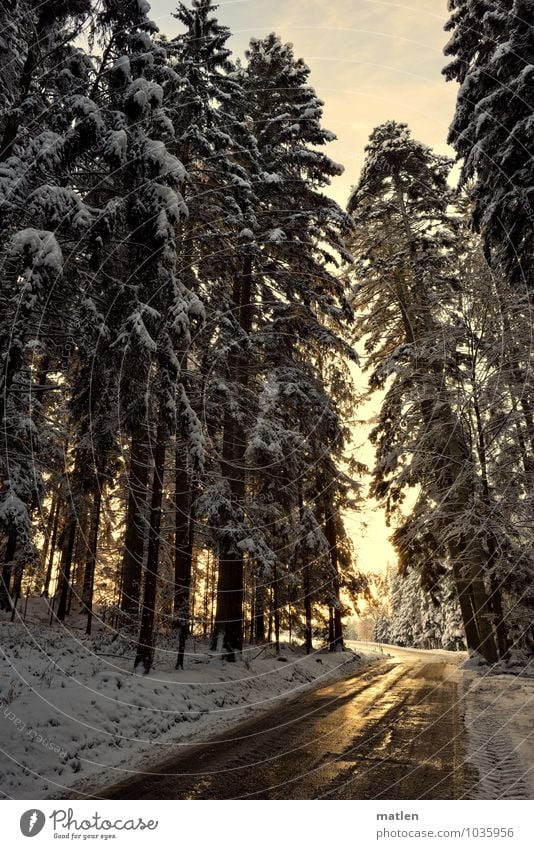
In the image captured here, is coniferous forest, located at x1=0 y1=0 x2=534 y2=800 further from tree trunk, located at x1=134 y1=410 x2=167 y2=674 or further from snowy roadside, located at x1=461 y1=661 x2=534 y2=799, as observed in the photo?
snowy roadside, located at x1=461 y1=661 x2=534 y2=799

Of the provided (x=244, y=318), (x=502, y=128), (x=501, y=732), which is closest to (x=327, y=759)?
(x=501, y=732)

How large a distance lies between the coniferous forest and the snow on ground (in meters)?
0.93

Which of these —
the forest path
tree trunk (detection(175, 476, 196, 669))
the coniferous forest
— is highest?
the coniferous forest

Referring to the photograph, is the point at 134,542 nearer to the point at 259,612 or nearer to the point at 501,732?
the point at 259,612

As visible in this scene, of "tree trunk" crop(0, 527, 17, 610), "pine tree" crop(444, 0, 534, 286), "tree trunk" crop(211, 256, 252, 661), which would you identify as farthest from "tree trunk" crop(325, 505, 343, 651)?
"pine tree" crop(444, 0, 534, 286)

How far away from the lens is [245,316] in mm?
16375

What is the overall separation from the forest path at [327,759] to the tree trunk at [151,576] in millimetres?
2913

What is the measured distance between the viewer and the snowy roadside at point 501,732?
5.00m

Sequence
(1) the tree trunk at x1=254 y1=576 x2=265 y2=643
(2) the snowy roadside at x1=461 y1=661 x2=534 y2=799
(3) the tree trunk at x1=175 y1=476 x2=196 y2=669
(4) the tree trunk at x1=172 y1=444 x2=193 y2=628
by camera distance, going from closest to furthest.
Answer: (2) the snowy roadside at x1=461 y1=661 x2=534 y2=799 < (3) the tree trunk at x1=175 y1=476 x2=196 y2=669 < (4) the tree trunk at x1=172 y1=444 x2=193 y2=628 < (1) the tree trunk at x1=254 y1=576 x2=265 y2=643

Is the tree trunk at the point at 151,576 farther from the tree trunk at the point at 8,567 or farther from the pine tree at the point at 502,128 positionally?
the pine tree at the point at 502,128

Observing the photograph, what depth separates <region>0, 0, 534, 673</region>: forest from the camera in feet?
27.8

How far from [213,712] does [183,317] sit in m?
8.10

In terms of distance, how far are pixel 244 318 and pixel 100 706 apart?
12.2 meters

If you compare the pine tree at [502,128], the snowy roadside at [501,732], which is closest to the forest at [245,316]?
the pine tree at [502,128]
